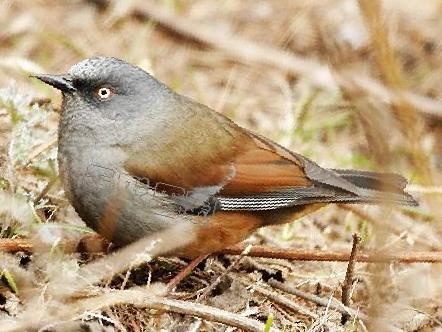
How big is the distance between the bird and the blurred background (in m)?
0.33

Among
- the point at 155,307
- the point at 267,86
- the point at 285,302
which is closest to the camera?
the point at 155,307

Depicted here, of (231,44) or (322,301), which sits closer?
(322,301)

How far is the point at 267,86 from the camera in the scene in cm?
810

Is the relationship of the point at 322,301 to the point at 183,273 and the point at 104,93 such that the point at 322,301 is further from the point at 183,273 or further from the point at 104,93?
the point at 104,93

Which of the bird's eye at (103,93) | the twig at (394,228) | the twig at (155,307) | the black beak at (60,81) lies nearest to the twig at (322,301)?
the twig at (155,307)

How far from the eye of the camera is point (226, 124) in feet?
16.2

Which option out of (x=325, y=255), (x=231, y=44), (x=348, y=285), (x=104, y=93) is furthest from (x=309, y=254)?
(x=231, y=44)

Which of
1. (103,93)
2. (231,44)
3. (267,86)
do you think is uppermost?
(231,44)

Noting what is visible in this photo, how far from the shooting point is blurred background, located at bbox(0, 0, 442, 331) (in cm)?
488

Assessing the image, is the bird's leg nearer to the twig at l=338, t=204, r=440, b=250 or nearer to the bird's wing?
the bird's wing

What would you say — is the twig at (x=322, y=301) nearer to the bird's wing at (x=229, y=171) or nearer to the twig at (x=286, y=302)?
the twig at (x=286, y=302)

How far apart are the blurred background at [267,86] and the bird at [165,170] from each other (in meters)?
0.33

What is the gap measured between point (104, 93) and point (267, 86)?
3.60m

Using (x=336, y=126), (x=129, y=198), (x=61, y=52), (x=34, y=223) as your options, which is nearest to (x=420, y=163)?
(x=129, y=198)
